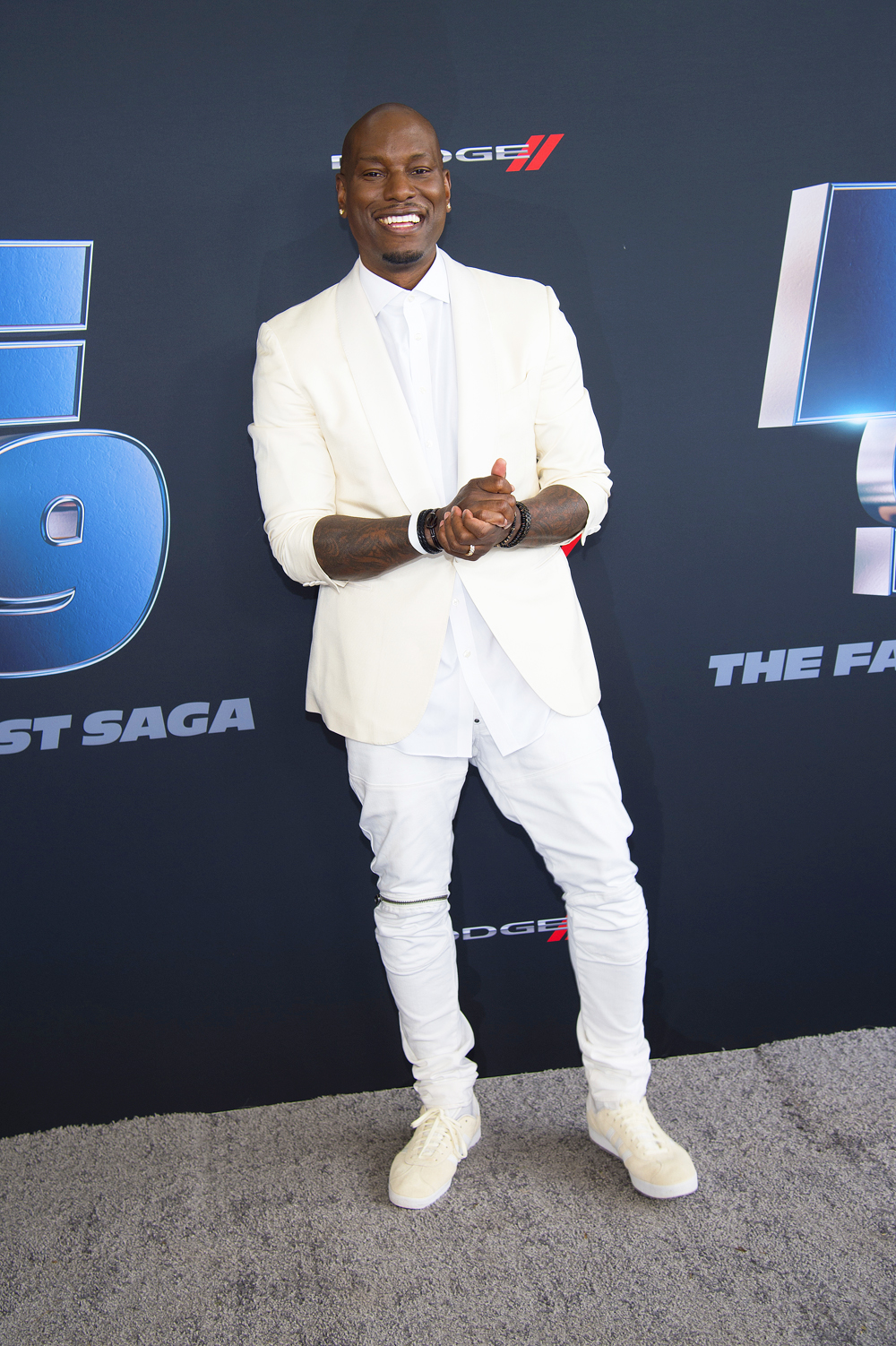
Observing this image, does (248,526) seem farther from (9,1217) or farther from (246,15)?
(9,1217)

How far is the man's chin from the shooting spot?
1.66 m

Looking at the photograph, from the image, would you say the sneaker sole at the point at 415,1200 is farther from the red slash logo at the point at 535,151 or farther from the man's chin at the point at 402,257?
the red slash logo at the point at 535,151

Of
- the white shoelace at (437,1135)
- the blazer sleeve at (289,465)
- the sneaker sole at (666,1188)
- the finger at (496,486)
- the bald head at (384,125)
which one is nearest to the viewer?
the finger at (496,486)

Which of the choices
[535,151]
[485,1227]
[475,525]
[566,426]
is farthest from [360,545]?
[485,1227]

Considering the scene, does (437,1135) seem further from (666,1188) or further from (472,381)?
(472,381)

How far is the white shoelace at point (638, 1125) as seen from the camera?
6.14 feet

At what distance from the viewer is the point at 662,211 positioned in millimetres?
1905

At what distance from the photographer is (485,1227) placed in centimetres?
182

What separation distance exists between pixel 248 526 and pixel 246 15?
0.96m

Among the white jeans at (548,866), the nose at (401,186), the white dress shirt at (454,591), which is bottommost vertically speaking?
the white jeans at (548,866)

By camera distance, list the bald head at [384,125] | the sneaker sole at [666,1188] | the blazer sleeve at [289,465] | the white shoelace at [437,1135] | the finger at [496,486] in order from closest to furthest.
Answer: the finger at [496,486], the bald head at [384,125], the blazer sleeve at [289,465], the sneaker sole at [666,1188], the white shoelace at [437,1135]

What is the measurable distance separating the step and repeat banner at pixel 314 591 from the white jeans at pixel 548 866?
309mm

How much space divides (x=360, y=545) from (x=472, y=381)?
0.38 metres

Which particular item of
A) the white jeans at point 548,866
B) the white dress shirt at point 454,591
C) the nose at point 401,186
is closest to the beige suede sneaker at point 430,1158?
the white jeans at point 548,866
